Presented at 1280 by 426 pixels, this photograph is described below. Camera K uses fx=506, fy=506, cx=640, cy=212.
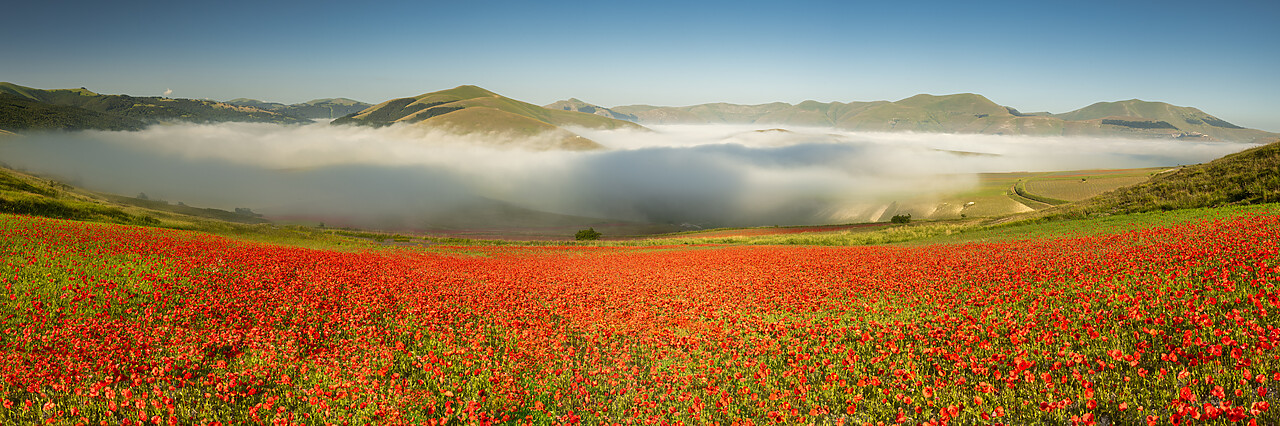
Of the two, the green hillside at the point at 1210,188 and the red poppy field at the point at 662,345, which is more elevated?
the green hillside at the point at 1210,188

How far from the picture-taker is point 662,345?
10258mm

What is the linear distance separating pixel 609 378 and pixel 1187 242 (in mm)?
17138

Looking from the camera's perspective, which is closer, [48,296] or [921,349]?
[921,349]

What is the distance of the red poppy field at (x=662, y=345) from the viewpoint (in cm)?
632

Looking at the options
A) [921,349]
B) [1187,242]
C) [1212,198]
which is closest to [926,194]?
[1212,198]

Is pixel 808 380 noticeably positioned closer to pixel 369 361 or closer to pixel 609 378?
pixel 609 378

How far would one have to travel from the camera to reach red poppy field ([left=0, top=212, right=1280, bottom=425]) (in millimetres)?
6324

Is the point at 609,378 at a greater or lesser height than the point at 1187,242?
lesser

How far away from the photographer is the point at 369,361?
30.1 feet

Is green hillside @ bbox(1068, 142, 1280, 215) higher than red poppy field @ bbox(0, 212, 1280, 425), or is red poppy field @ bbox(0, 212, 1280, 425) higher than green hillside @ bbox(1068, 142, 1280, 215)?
green hillside @ bbox(1068, 142, 1280, 215)

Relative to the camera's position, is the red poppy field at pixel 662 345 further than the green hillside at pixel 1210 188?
No

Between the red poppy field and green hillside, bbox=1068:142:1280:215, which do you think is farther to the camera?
green hillside, bbox=1068:142:1280:215

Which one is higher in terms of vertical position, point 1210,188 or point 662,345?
point 1210,188

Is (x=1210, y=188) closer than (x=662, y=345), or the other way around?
(x=662, y=345)
